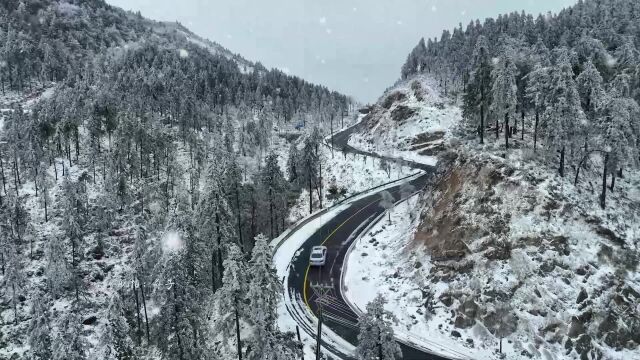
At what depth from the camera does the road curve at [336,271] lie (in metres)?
38.4

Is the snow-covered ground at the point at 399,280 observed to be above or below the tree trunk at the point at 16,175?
below

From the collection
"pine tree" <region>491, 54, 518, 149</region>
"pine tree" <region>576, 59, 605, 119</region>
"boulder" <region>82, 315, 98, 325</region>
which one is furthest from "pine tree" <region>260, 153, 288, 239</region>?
"pine tree" <region>576, 59, 605, 119</region>

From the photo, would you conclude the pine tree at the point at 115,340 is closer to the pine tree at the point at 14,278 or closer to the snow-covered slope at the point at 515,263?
the snow-covered slope at the point at 515,263

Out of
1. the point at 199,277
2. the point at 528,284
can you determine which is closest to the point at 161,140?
the point at 199,277

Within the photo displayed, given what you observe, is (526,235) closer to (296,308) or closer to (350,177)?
(296,308)

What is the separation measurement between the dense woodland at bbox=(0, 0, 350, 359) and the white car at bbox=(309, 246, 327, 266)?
23.7 feet

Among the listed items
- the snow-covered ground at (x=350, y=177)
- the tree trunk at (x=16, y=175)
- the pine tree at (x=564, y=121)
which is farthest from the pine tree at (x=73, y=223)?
the pine tree at (x=564, y=121)

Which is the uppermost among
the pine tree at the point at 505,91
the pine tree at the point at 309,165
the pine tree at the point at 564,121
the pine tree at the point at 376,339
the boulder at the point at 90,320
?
the pine tree at the point at 505,91

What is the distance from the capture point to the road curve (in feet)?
126

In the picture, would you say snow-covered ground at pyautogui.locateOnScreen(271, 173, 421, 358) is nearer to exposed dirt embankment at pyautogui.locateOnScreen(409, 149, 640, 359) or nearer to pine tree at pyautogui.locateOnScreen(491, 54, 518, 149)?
exposed dirt embankment at pyautogui.locateOnScreen(409, 149, 640, 359)

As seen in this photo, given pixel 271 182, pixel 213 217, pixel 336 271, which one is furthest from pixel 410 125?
pixel 213 217

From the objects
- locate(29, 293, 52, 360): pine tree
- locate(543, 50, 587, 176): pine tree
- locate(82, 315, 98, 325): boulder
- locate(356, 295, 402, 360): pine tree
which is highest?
locate(543, 50, 587, 176): pine tree

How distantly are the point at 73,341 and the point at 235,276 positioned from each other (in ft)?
45.4

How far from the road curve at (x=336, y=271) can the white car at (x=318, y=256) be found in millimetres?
725
